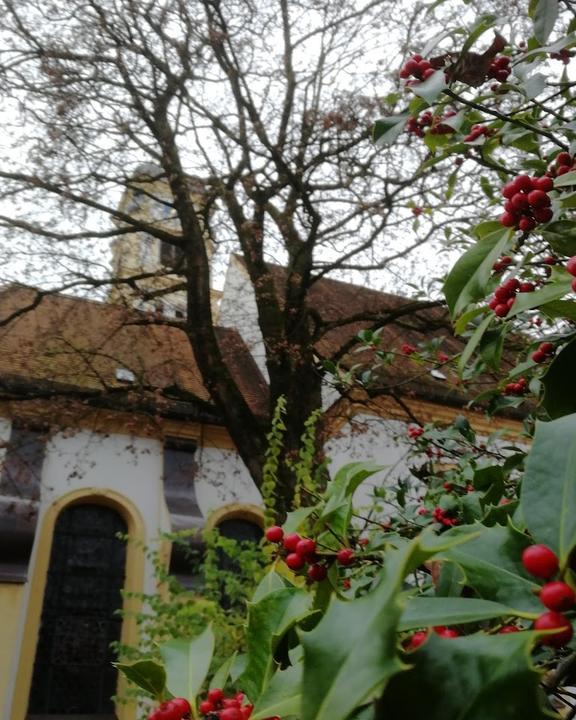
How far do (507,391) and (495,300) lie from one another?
119cm

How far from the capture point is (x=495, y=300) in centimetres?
149

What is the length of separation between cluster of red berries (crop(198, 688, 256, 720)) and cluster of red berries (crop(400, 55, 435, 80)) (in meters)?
1.46

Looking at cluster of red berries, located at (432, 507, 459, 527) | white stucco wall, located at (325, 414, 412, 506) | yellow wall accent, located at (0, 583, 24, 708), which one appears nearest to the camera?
cluster of red berries, located at (432, 507, 459, 527)

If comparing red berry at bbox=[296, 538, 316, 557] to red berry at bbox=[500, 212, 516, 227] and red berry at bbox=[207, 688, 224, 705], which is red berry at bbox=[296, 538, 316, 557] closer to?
red berry at bbox=[207, 688, 224, 705]

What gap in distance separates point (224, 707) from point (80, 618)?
9264mm

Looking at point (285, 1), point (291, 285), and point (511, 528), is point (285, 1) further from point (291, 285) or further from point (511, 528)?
point (511, 528)

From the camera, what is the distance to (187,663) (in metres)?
1.04

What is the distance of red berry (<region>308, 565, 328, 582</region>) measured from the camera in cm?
109

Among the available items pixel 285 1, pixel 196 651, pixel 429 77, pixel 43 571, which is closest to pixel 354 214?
pixel 285 1

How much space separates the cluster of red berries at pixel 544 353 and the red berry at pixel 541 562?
1195 millimetres

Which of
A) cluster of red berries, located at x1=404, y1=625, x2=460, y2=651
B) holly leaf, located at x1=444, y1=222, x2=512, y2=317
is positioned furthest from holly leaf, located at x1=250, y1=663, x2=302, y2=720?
holly leaf, located at x1=444, y1=222, x2=512, y2=317

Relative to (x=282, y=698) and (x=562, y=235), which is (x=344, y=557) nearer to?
(x=282, y=698)

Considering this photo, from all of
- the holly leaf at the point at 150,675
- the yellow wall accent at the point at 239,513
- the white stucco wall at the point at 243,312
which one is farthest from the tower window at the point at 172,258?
the holly leaf at the point at 150,675

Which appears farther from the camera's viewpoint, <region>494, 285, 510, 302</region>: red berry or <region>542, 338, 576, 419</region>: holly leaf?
<region>494, 285, 510, 302</region>: red berry
